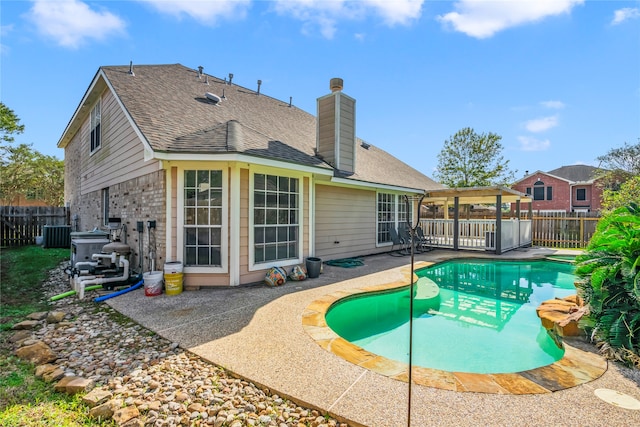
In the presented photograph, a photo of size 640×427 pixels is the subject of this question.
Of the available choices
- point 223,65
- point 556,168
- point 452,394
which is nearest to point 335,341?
point 452,394

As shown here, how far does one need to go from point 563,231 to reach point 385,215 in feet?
32.3

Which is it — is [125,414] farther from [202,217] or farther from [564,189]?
[564,189]

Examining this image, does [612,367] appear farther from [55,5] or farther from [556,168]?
[556,168]

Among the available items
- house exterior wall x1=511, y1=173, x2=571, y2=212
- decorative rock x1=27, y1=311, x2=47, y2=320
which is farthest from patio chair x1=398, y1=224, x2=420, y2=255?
house exterior wall x1=511, y1=173, x2=571, y2=212

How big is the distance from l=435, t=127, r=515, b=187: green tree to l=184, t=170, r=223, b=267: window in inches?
964

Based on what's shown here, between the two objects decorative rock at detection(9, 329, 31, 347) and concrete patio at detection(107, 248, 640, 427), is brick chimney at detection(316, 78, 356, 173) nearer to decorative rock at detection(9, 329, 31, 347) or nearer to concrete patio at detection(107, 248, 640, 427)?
concrete patio at detection(107, 248, 640, 427)

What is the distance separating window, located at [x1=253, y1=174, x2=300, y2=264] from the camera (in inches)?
255

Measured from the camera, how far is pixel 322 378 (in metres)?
2.76

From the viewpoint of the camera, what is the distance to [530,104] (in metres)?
14.0

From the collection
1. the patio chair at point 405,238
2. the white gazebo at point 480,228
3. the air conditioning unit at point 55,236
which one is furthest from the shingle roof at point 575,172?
the air conditioning unit at point 55,236

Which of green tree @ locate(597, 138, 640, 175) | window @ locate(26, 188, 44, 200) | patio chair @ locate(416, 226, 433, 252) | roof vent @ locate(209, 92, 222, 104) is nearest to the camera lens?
roof vent @ locate(209, 92, 222, 104)

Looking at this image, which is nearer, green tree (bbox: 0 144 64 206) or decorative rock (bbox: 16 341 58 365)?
decorative rock (bbox: 16 341 58 365)

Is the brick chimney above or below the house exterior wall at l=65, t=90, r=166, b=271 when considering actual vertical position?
above

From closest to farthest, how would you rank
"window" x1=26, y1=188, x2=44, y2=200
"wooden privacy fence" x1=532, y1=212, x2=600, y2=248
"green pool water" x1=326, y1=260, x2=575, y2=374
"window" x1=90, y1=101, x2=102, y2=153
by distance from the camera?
1. "green pool water" x1=326, y1=260, x2=575, y2=374
2. "window" x1=90, y1=101, x2=102, y2=153
3. "wooden privacy fence" x1=532, y1=212, x2=600, y2=248
4. "window" x1=26, y1=188, x2=44, y2=200
